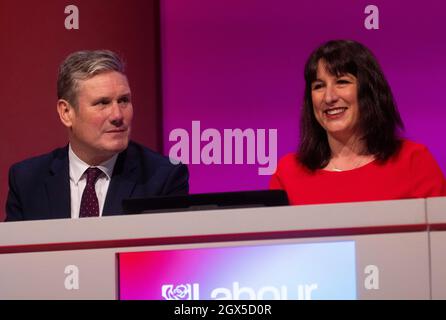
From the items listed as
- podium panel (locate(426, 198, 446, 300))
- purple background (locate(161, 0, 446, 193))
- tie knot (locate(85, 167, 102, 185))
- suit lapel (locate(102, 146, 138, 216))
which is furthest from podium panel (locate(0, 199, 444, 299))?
purple background (locate(161, 0, 446, 193))

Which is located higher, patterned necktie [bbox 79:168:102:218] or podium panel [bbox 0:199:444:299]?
patterned necktie [bbox 79:168:102:218]

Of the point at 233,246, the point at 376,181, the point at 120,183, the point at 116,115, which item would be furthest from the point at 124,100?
the point at 233,246

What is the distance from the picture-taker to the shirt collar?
9.02 ft

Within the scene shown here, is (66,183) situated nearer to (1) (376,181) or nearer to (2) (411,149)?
(1) (376,181)

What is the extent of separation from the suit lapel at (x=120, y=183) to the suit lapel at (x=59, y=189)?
127 millimetres

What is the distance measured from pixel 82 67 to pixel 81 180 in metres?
0.39

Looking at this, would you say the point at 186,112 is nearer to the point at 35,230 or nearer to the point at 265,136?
the point at 265,136

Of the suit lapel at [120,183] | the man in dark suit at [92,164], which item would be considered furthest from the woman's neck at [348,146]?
the suit lapel at [120,183]

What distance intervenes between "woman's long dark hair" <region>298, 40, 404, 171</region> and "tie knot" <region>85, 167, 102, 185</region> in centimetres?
63

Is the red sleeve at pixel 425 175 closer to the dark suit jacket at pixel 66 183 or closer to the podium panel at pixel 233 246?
the dark suit jacket at pixel 66 183

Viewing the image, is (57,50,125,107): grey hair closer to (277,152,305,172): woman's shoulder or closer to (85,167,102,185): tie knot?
(85,167,102,185): tie knot

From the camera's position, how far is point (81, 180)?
8.96 feet

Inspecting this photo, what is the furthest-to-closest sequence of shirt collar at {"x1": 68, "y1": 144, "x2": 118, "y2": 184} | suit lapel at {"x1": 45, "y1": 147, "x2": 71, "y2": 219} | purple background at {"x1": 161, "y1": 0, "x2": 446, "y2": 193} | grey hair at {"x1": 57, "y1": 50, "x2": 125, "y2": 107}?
purple background at {"x1": 161, "y1": 0, "x2": 446, "y2": 193}, grey hair at {"x1": 57, "y1": 50, "x2": 125, "y2": 107}, shirt collar at {"x1": 68, "y1": 144, "x2": 118, "y2": 184}, suit lapel at {"x1": 45, "y1": 147, "x2": 71, "y2": 219}

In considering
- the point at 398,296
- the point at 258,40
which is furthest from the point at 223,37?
the point at 398,296
